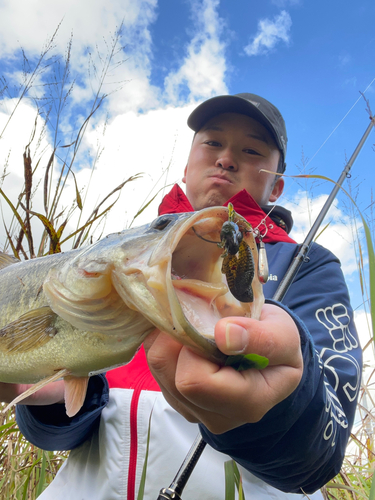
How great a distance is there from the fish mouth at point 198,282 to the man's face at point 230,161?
6.34 feet

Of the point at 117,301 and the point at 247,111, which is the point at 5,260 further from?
the point at 247,111

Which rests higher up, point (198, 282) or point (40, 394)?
point (198, 282)

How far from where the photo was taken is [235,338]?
75 cm

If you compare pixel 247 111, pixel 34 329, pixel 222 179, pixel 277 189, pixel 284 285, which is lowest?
pixel 34 329

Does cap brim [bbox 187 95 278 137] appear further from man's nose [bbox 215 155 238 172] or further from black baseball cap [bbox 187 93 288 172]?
man's nose [bbox 215 155 238 172]

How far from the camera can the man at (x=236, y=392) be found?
0.87 meters

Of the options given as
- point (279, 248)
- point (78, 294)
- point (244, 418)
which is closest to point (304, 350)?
point (244, 418)

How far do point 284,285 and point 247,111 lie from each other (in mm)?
1783

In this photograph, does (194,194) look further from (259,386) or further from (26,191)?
(259,386)

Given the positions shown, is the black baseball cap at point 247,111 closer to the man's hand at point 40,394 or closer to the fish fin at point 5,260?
the fish fin at point 5,260

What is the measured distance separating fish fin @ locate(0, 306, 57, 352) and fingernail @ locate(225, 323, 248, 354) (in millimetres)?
828

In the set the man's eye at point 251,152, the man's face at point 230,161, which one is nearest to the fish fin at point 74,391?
the man's face at point 230,161

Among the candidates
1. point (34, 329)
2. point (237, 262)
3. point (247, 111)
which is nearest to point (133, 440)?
point (34, 329)

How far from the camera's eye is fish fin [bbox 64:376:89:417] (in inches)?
51.0
